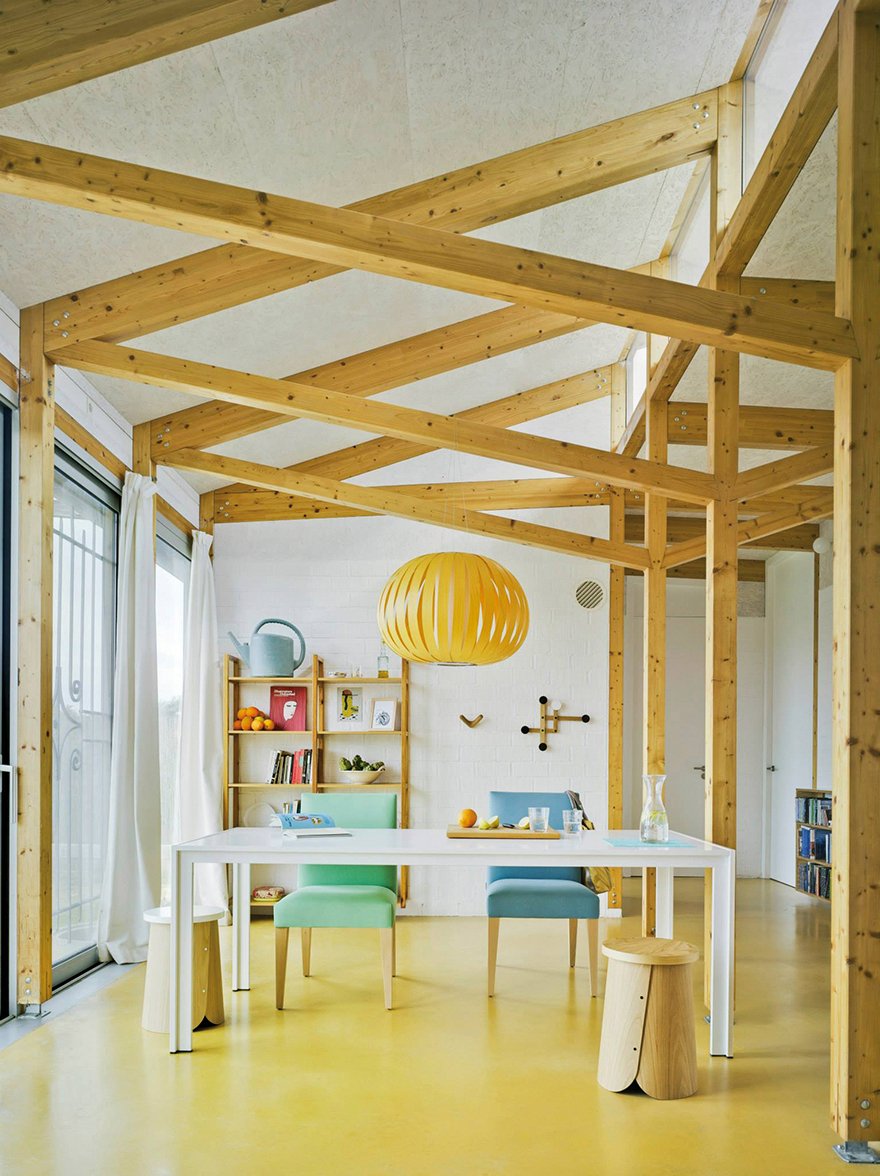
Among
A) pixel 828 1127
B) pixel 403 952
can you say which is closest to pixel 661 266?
pixel 403 952

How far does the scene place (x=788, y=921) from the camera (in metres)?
7.58

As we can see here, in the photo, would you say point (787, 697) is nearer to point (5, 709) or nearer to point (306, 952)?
point (306, 952)

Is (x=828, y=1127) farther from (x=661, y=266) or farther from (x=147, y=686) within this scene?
(x=661, y=266)

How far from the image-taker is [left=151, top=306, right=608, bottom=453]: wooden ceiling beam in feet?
21.4

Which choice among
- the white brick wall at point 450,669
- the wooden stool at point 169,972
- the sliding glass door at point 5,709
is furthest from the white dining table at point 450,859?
the white brick wall at point 450,669

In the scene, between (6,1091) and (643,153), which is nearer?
(6,1091)

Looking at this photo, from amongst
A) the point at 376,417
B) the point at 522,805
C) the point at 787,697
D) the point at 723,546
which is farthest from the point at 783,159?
the point at 787,697

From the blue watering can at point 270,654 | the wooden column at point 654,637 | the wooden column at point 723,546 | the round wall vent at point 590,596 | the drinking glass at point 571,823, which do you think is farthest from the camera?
the round wall vent at point 590,596

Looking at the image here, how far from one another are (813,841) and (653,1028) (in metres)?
5.34

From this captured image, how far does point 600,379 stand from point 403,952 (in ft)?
13.7

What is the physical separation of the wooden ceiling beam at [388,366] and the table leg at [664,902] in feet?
10.3

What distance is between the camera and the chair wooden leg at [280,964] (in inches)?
196

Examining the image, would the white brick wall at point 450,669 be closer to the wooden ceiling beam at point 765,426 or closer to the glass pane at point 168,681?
the glass pane at point 168,681

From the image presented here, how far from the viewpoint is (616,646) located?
313 inches
